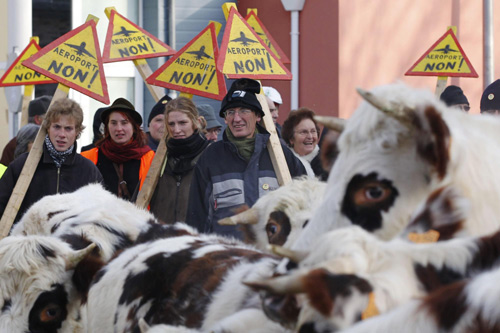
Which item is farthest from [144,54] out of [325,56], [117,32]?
[325,56]

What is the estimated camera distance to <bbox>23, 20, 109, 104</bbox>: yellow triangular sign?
7078 millimetres

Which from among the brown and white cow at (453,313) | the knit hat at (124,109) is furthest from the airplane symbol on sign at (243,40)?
the brown and white cow at (453,313)

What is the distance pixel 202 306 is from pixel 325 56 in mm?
9728

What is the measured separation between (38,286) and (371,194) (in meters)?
2.13

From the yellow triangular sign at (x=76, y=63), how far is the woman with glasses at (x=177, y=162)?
588 millimetres

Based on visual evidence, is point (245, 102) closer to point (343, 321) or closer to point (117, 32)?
point (117, 32)

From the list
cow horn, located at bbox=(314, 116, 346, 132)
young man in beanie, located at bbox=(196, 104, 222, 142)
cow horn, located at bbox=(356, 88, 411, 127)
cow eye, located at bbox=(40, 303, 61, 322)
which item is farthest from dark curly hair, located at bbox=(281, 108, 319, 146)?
cow horn, located at bbox=(356, 88, 411, 127)

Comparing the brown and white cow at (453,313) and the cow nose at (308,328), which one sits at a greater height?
the brown and white cow at (453,313)

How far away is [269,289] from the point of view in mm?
1817

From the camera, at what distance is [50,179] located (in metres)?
6.82

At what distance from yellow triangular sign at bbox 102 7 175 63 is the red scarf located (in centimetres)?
82

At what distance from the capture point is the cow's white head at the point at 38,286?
398cm

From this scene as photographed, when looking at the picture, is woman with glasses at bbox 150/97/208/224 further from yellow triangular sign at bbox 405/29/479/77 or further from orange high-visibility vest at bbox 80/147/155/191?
yellow triangular sign at bbox 405/29/479/77

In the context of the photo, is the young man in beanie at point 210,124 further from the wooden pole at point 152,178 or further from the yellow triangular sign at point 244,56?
the yellow triangular sign at point 244,56
